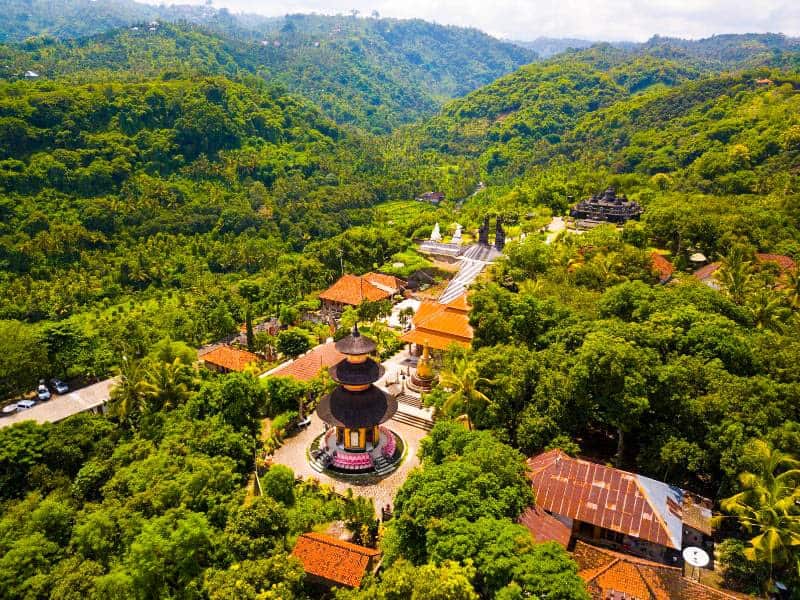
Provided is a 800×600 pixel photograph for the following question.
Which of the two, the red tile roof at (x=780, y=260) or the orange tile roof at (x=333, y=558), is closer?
the orange tile roof at (x=333, y=558)

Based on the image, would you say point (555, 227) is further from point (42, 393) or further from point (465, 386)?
point (42, 393)

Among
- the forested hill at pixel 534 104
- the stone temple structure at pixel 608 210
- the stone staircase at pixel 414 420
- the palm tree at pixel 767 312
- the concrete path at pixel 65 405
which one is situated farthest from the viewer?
the forested hill at pixel 534 104

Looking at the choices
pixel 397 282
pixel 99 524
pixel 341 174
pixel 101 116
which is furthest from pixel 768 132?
pixel 101 116

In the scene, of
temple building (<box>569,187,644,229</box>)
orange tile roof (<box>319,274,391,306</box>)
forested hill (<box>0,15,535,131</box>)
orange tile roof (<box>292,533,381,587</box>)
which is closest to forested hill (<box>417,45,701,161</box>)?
forested hill (<box>0,15,535,131</box>)

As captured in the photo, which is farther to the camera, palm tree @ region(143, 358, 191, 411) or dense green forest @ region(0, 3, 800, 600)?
palm tree @ region(143, 358, 191, 411)

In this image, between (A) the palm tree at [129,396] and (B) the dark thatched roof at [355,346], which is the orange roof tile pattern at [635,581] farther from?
(A) the palm tree at [129,396]

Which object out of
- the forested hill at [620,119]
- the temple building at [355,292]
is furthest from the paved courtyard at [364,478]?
the forested hill at [620,119]

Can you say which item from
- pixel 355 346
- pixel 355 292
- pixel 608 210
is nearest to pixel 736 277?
pixel 355 346

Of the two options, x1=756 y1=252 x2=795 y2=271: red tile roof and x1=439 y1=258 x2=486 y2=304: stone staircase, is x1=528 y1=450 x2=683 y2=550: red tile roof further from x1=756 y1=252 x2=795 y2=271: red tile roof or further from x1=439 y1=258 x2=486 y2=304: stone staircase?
x1=756 y1=252 x2=795 y2=271: red tile roof
